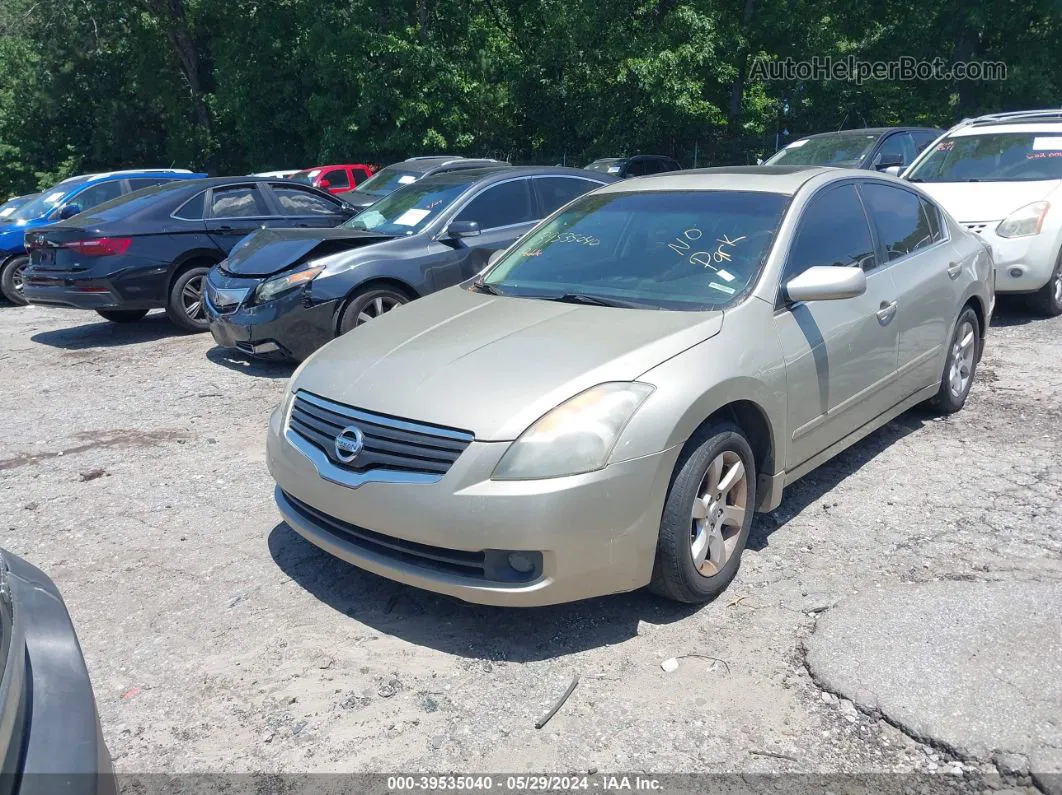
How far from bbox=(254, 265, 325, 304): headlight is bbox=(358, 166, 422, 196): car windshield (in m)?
5.98

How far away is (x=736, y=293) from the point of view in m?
4.09

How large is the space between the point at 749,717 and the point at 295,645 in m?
1.71

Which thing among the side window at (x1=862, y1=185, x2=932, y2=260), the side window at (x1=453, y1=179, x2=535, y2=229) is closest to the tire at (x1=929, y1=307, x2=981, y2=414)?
the side window at (x1=862, y1=185, x2=932, y2=260)

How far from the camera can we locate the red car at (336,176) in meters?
18.8

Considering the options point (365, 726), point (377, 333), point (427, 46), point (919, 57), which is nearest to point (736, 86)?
point (919, 57)

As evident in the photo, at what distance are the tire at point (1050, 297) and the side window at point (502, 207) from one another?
4725 millimetres

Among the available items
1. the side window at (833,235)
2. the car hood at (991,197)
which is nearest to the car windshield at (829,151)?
the car hood at (991,197)

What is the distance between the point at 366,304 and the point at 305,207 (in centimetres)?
360

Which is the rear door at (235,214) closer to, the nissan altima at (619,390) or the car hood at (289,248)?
the car hood at (289,248)

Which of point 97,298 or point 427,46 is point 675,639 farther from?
point 427,46

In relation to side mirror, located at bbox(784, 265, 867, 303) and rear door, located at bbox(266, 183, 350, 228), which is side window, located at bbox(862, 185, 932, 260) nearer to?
side mirror, located at bbox(784, 265, 867, 303)

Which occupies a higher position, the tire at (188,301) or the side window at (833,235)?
the side window at (833,235)

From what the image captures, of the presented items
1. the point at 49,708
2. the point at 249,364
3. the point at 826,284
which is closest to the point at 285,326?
the point at 249,364

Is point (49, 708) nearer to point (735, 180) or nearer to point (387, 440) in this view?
point (387, 440)
